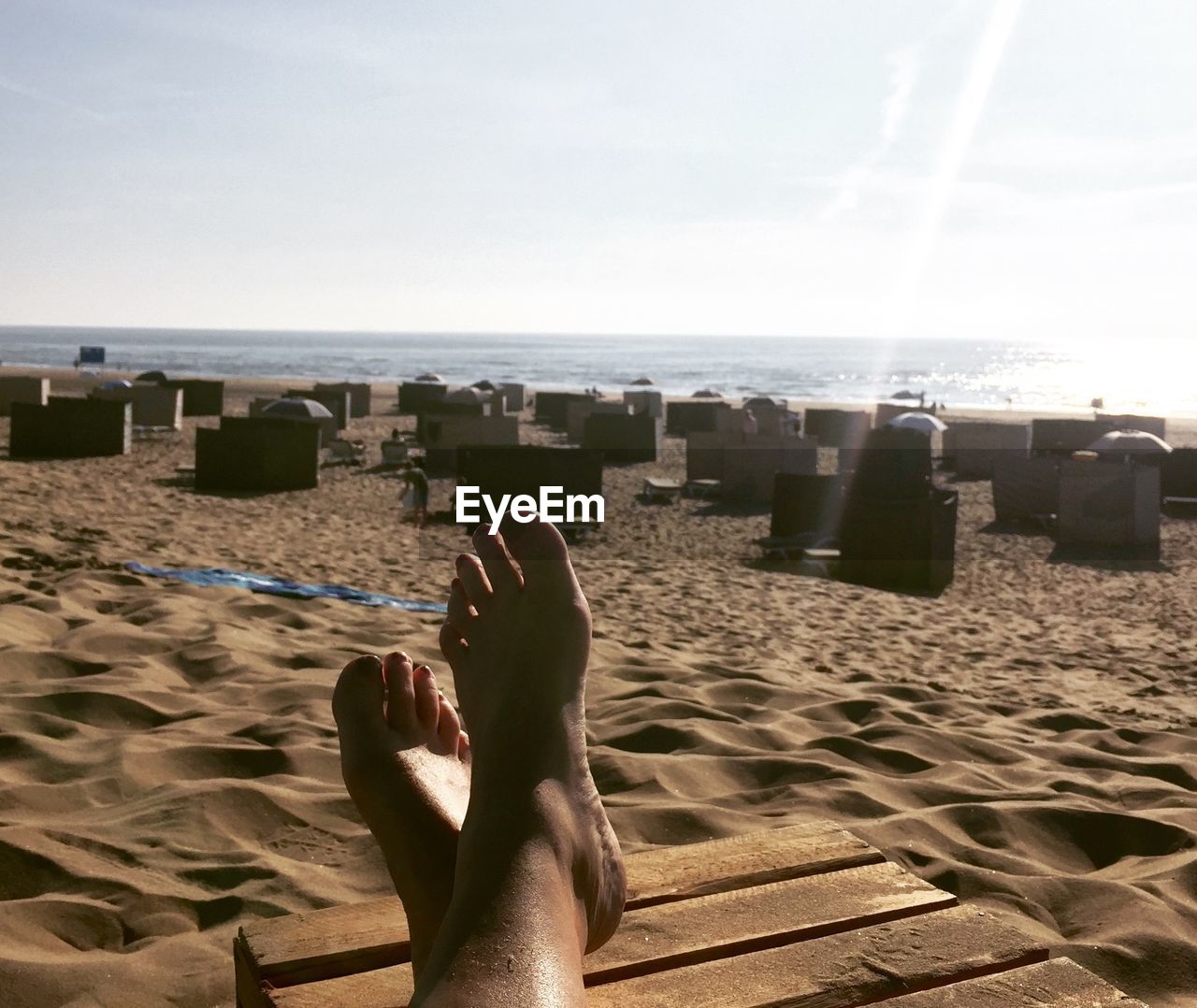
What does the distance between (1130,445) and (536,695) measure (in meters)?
14.3

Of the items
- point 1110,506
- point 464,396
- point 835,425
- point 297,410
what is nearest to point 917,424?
point 835,425

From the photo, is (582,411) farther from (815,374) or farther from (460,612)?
(815,374)

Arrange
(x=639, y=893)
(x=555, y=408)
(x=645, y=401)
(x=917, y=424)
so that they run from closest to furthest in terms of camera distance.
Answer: (x=639, y=893) → (x=917, y=424) → (x=645, y=401) → (x=555, y=408)

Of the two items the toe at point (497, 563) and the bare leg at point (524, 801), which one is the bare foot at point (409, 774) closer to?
the bare leg at point (524, 801)

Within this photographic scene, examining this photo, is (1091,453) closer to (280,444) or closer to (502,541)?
(280,444)

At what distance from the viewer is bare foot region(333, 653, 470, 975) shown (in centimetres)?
168

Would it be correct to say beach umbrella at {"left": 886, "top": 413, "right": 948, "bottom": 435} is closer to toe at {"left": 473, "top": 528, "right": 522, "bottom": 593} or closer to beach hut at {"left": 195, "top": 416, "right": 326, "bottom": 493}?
beach hut at {"left": 195, "top": 416, "right": 326, "bottom": 493}

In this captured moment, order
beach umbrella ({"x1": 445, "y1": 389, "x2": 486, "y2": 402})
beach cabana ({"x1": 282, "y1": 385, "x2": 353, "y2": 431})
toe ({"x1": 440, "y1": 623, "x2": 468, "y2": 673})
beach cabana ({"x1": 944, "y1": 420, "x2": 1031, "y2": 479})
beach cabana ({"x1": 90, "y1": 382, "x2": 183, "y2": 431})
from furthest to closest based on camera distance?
beach umbrella ({"x1": 445, "y1": 389, "x2": 486, "y2": 402}), beach cabana ({"x1": 282, "y1": 385, "x2": 353, "y2": 431}), beach cabana ({"x1": 90, "y1": 382, "x2": 183, "y2": 431}), beach cabana ({"x1": 944, "y1": 420, "x2": 1031, "y2": 479}), toe ({"x1": 440, "y1": 623, "x2": 468, "y2": 673})

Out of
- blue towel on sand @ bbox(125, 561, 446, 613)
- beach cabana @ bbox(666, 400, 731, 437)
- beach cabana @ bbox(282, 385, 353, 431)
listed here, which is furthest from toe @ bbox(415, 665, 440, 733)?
beach cabana @ bbox(666, 400, 731, 437)

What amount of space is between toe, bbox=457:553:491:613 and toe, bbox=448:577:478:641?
1 centimetres

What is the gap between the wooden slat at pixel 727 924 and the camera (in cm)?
157

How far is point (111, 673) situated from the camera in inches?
153

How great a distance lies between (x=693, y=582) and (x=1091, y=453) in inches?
298

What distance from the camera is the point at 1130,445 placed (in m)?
14.4
